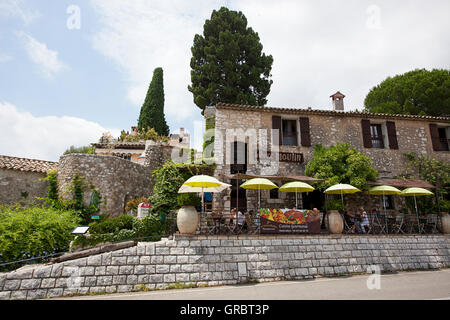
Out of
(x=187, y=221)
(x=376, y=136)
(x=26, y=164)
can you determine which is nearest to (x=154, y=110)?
(x=26, y=164)

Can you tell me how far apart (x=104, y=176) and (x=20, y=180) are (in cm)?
395

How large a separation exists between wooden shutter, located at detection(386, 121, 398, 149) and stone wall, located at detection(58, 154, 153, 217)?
52.8 feet

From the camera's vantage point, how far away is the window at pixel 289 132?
49.7 ft

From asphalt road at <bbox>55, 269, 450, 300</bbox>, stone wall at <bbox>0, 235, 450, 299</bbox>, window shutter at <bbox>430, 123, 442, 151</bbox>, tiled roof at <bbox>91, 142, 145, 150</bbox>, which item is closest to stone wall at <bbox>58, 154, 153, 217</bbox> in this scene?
stone wall at <bbox>0, 235, 450, 299</bbox>

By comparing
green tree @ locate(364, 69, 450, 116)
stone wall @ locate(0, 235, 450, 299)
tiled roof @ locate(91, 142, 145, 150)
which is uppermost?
green tree @ locate(364, 69, 450, 116)

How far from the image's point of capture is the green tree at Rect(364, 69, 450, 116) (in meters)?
20.8

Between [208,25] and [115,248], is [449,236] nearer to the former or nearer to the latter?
[115,248]

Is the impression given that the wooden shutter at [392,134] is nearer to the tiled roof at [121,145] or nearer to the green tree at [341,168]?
the green tree at [341,168]

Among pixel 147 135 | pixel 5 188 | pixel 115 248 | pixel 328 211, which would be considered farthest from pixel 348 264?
pixel 147 135

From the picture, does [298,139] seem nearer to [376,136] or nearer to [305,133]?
[305,133]

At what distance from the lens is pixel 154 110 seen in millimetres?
31875

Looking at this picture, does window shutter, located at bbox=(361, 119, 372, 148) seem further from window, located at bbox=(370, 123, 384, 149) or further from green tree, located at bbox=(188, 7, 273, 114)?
green tree, located at bbox=(188, 7, 273, 114)

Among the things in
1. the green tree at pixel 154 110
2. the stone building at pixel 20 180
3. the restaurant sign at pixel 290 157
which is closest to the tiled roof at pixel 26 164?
the stone building at pixel 20 180

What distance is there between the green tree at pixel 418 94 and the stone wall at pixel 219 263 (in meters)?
15.2
